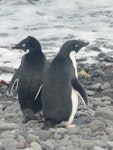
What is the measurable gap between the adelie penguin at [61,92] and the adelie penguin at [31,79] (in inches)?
13.7

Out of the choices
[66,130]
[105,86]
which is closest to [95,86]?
[105,86]

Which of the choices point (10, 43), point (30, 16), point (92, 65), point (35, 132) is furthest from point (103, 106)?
point (30, 16)

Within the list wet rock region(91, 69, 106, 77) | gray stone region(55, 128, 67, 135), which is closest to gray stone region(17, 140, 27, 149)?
gray stone region(55, 128, 67, 135)

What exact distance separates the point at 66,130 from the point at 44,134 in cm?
31

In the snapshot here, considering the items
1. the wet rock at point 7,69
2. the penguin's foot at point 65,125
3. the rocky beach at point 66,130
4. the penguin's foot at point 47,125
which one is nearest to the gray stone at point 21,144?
the rocky beach at point 66,130

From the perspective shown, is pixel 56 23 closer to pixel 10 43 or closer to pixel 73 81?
pixel 10 43

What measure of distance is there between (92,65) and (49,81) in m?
3.24

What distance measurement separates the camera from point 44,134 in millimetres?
5590

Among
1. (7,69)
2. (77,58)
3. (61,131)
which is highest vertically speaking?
(61,131)

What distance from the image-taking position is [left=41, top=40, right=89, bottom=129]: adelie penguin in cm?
597

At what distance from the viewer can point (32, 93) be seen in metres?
6.45

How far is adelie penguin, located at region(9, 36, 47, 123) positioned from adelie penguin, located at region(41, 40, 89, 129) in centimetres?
35

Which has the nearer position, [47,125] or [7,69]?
[47,125]

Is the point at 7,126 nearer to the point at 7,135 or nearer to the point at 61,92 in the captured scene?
the point at 7,135
